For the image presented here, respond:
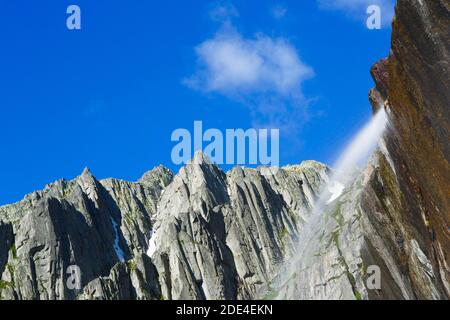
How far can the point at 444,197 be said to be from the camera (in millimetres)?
42812

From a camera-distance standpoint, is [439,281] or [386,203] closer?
[439,281]

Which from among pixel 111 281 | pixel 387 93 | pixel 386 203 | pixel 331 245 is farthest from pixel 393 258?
pixel 111 281

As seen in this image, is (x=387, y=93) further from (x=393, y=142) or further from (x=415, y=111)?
(x=415, y=111)

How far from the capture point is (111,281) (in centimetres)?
19238

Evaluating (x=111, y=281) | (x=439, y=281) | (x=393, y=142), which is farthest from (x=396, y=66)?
(x=111, y=281)

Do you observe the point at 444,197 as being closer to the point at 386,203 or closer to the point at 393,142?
the point at 393,142
